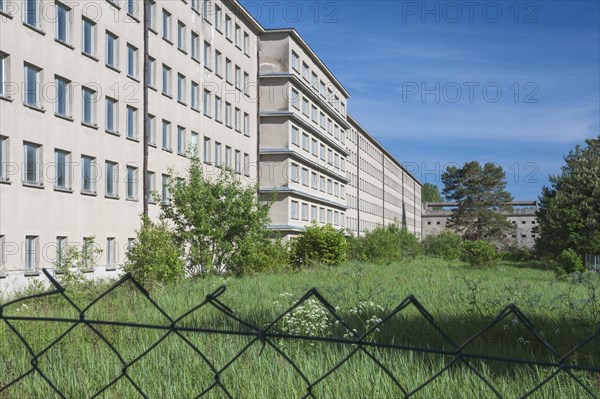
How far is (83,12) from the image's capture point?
30.7 metres

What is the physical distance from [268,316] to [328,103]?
62.8m

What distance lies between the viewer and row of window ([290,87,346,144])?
193ft

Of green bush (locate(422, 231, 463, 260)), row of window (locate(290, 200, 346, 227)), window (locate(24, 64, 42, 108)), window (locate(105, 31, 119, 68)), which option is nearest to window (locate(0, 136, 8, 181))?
window (locate(24, 64, 42, 108))

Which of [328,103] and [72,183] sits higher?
[328,103]

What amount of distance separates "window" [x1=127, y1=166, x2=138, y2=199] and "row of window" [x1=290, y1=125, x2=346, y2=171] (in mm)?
22989

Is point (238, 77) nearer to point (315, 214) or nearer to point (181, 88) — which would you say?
point (181, 88)

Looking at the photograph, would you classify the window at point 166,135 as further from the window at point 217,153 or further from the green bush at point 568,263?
the green bush at point 568,263

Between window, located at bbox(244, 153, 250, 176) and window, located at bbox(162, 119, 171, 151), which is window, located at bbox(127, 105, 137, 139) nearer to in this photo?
window, located at bbox(162, 119, 171, 151)

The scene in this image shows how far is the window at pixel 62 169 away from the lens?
28.9 meters

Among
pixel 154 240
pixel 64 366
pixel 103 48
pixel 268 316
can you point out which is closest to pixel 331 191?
pixel 103 48

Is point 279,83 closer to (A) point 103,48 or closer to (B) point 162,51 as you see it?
(B) point 162,51

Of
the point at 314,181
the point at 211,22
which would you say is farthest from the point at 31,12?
the point at 314,181

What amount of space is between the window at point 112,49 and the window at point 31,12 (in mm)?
5652

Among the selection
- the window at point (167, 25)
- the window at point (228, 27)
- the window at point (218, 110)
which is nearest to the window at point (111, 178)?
the window at point (167, 25)
